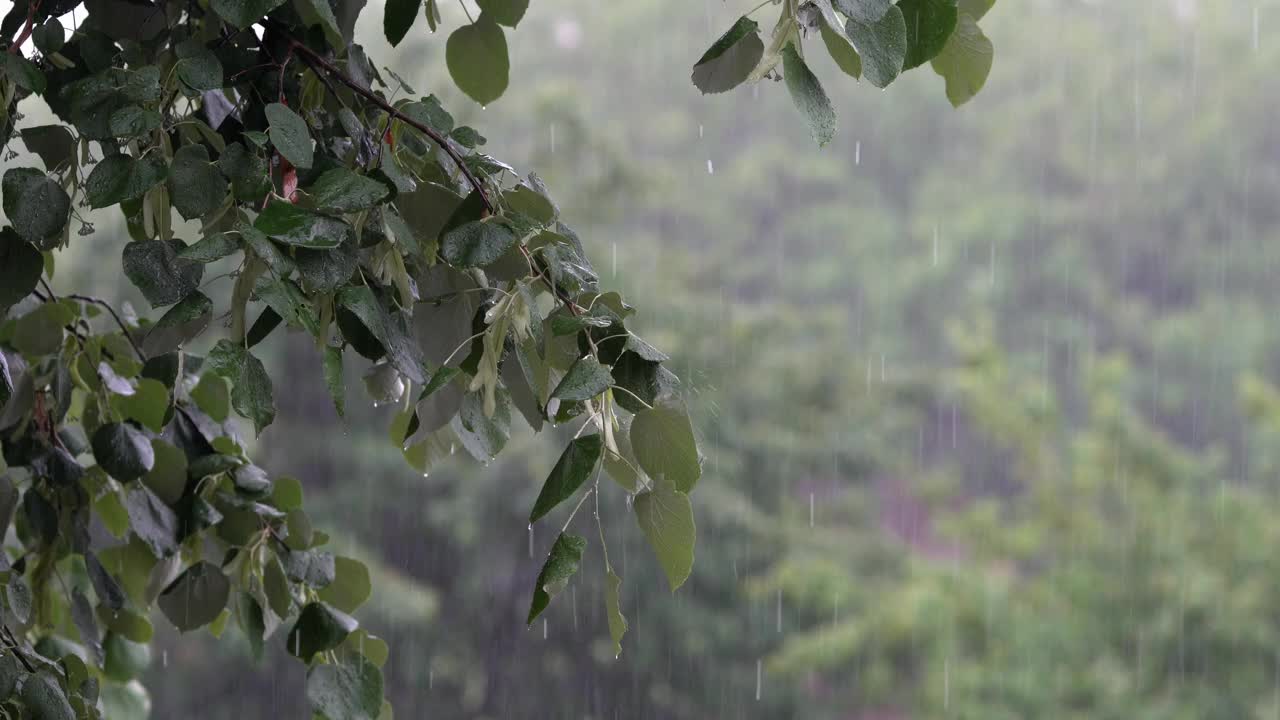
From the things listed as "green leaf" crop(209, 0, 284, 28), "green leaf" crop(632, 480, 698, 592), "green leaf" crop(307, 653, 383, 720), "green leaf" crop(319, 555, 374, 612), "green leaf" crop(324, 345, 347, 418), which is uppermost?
"green leaf" crop(209, 0, 284, 28)

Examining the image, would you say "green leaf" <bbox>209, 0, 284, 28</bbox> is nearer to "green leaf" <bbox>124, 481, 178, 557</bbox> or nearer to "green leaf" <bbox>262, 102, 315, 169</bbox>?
"green leaf" <bbox>262, 102, 315, 169</bbox>

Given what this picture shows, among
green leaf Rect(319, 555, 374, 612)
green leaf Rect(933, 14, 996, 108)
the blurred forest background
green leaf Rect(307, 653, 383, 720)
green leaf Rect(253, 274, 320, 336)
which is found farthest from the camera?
the blurred forest background

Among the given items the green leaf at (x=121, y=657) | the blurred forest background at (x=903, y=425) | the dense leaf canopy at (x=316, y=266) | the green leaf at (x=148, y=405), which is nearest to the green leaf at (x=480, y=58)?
the dense leaf canopy at (x=316, y=266)

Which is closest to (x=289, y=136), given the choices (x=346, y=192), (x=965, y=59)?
(x=346, y=192)

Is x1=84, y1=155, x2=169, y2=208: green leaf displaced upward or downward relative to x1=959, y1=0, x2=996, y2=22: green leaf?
downward

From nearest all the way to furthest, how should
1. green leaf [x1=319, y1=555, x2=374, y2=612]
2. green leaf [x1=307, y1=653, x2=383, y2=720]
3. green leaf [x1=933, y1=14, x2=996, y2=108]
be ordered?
green leaf [x1=933, y1=14, x2=996, y2=108] < green leaf [x1=307, y1=653, x2=383, y2=720] < green leaf [x1=319, y1=555, x2=374, y2=612]

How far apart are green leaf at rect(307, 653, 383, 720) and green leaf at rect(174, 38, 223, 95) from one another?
1.08 feet

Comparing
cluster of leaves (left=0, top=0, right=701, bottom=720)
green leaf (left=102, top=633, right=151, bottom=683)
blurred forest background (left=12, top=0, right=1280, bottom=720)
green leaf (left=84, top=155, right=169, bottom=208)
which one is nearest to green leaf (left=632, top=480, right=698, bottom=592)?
cluster of leaves (left=0, top=0, right=701, bottom=720)

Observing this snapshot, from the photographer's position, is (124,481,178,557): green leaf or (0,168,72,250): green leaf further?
(124,481,178,557): green leaf

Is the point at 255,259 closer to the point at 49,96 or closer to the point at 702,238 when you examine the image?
the point at 49,96

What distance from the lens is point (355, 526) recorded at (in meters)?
5.73

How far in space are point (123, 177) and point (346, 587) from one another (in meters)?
0.37

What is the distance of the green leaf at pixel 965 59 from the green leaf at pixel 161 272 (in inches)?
12.1

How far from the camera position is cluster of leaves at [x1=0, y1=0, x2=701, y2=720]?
0.50 meters
